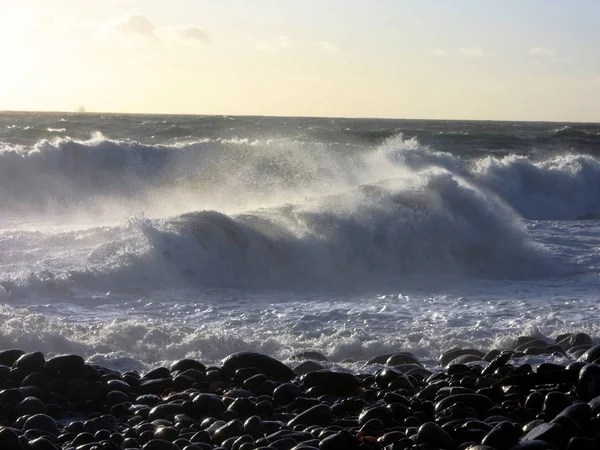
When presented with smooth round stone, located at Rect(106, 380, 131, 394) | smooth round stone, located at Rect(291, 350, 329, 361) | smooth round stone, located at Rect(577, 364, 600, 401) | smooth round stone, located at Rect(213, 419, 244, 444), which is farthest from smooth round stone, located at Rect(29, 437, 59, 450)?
smooth round stone, located at Rect(577, 364, 600, 401)

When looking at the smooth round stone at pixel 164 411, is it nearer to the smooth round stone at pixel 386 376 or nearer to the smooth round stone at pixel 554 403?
the smooth round stone at pixel 386 376

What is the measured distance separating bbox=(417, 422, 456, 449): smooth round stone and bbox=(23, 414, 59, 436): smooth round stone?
245 cm

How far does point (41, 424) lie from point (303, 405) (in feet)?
6.28

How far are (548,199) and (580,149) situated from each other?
46.8ft

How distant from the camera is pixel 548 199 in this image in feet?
73.2

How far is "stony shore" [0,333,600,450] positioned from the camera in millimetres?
5035

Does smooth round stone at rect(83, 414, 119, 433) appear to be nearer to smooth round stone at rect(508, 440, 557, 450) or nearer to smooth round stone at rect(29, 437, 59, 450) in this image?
smooth round stone at rect(29, 437, 59, 450)

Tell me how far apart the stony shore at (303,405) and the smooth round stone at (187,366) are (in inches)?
0.4

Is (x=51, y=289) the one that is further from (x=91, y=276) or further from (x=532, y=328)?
(x=532, y=328)

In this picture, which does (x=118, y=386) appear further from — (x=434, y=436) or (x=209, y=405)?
(x=434, y=436)

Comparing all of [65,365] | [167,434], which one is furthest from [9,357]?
[167,434]

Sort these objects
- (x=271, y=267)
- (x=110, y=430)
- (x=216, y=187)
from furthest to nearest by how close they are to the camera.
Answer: (x=216, y=187)
(x=271, y=267)
(x=110, y=430)

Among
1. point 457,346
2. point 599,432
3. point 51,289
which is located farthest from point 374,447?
point 51,289

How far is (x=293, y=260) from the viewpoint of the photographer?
1269cm
